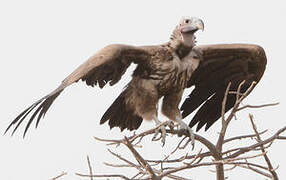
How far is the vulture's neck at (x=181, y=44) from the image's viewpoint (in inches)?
269

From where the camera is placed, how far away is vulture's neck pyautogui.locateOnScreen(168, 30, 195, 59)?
682 cm

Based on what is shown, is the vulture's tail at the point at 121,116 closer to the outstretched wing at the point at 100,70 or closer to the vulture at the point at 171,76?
the vulture at the point at 171,76

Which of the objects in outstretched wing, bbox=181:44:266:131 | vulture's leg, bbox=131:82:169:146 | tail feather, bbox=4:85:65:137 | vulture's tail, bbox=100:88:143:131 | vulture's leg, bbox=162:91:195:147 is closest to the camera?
tail feather, bbox=4:85:65:137

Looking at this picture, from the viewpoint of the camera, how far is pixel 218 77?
7.55 meters

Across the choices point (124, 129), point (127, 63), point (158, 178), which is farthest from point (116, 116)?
point (158, 178)

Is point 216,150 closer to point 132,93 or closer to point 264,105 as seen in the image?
point 264,105

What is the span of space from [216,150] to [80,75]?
1.15 m

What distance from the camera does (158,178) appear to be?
5715mm

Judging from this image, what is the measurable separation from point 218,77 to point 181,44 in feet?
2.79

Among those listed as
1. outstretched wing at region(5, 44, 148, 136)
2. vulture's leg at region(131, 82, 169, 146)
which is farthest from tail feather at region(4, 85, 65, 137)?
vulture's leg at region(131, 82, 169, 146)

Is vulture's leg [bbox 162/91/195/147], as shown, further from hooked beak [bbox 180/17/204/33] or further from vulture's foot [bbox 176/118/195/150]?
hooked beak [bbox 180/17/204/33]

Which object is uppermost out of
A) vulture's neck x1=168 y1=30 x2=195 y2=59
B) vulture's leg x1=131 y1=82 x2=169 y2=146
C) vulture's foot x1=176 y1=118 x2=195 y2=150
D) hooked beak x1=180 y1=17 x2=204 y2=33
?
hooked beak x1=180 y1=17 x2=204 y2=33

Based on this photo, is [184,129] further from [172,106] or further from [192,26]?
[192,26]

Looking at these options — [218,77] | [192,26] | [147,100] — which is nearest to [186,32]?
[192,26]
